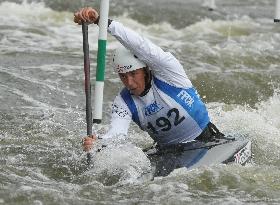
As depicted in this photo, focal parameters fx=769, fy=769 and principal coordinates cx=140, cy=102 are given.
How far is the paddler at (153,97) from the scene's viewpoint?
21.8 feet

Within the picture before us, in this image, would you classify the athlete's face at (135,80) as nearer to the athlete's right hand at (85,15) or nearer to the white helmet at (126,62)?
the white helmet at (126,62)

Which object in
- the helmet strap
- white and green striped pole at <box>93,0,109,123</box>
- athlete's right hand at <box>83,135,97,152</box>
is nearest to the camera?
athlete's right hand at <box>83,135,97,152</box>

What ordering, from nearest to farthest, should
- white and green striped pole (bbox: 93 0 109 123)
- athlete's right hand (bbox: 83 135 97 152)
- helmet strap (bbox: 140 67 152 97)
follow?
athlete's right hand (bbox: 83 135 97 152) → white and green striped pole (bbox: 93 0 109 123) → helmet strap (bbox: 140 67 152 97)

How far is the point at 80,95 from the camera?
11.0m

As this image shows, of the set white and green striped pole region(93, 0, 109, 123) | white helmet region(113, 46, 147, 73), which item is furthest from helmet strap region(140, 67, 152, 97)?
white and green striped pole region(93, 0, 109, 123)

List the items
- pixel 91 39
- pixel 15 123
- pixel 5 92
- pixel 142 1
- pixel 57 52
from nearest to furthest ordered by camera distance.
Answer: pixel 15 123 → pixel 5 92 → pixel 57 52 → pixel 91 39 → pixel 142 1

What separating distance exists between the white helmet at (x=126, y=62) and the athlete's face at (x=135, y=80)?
0.13ft

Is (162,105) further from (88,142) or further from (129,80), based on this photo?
(88,142)

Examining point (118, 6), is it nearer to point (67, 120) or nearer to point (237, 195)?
point (67, 120)

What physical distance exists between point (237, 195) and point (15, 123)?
11.5ft

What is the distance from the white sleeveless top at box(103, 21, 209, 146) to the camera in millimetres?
6793

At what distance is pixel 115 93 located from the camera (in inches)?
441

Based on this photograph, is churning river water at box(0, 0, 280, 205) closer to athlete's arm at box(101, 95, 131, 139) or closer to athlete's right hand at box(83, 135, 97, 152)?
athlete's arm at box(101, 95, 131, 139)

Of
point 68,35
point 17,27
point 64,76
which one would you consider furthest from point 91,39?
point 64,76
